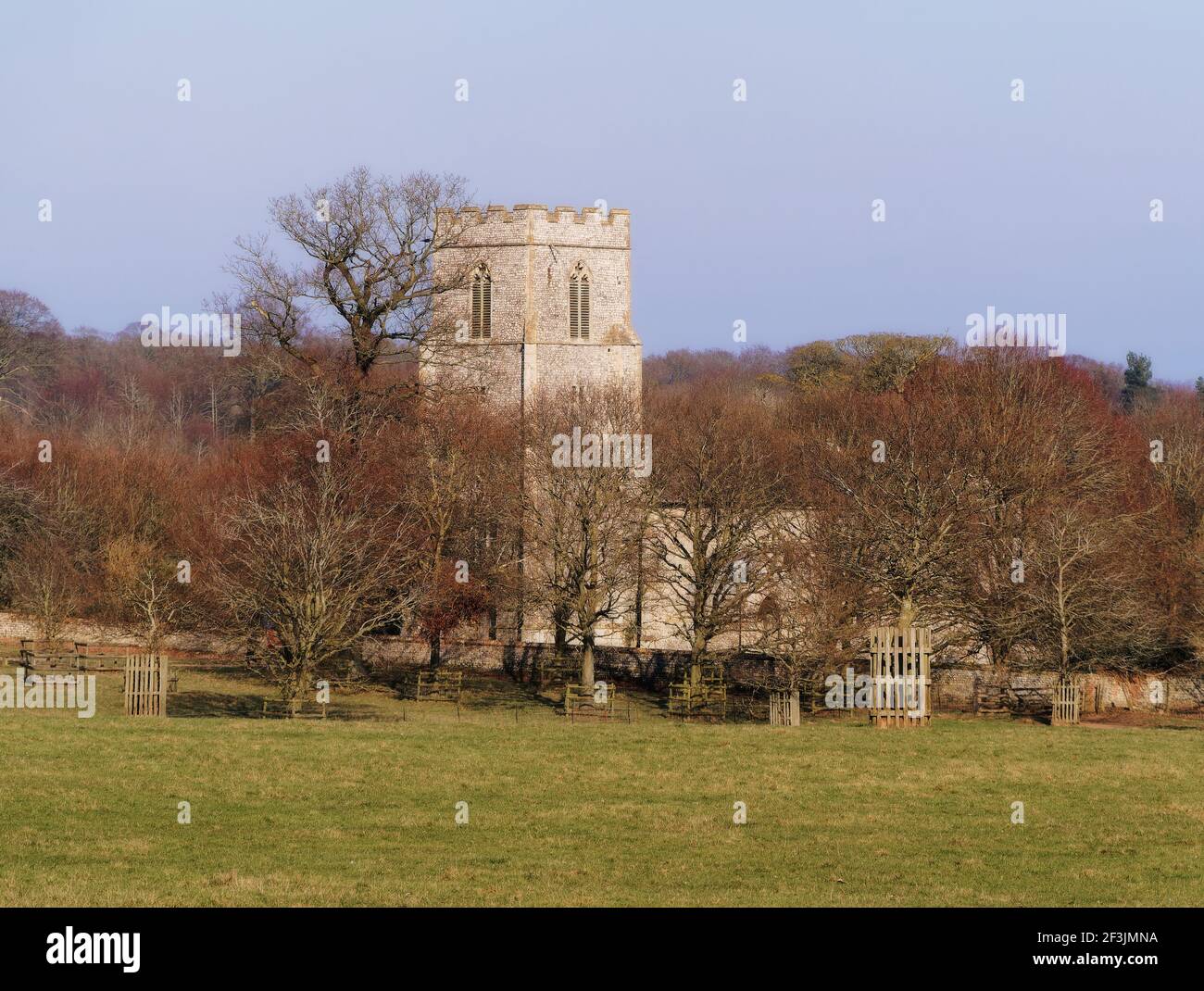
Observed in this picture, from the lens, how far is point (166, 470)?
73938mm

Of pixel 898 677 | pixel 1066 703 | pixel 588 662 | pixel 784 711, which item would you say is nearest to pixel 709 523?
pixel 588 662

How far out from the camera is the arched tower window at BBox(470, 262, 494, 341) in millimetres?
70812

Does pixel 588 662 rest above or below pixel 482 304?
below

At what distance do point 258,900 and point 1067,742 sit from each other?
2003cm

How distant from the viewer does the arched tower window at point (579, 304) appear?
70.9 metres

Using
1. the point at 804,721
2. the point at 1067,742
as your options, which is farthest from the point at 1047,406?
the point at 1067,742

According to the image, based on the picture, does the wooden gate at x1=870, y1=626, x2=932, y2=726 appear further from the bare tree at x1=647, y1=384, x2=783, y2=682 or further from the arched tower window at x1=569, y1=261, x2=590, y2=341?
the arched tower window at x1=569, y1=261, x2=590, y2=341

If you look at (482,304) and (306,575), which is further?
(482,304)

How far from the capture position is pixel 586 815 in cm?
2528

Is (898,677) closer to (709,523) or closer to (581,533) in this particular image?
(709,523)

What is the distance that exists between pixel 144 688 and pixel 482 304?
35.0 meters

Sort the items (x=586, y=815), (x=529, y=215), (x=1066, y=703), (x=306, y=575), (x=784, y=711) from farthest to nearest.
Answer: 1. (x=529, y=215)
2. (x=1066, y=703)
3. (x=306, y=575)
4. (x=784, y=711)
5. (x=586, y=815)

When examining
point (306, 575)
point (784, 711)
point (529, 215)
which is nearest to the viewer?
point (784, 711)
